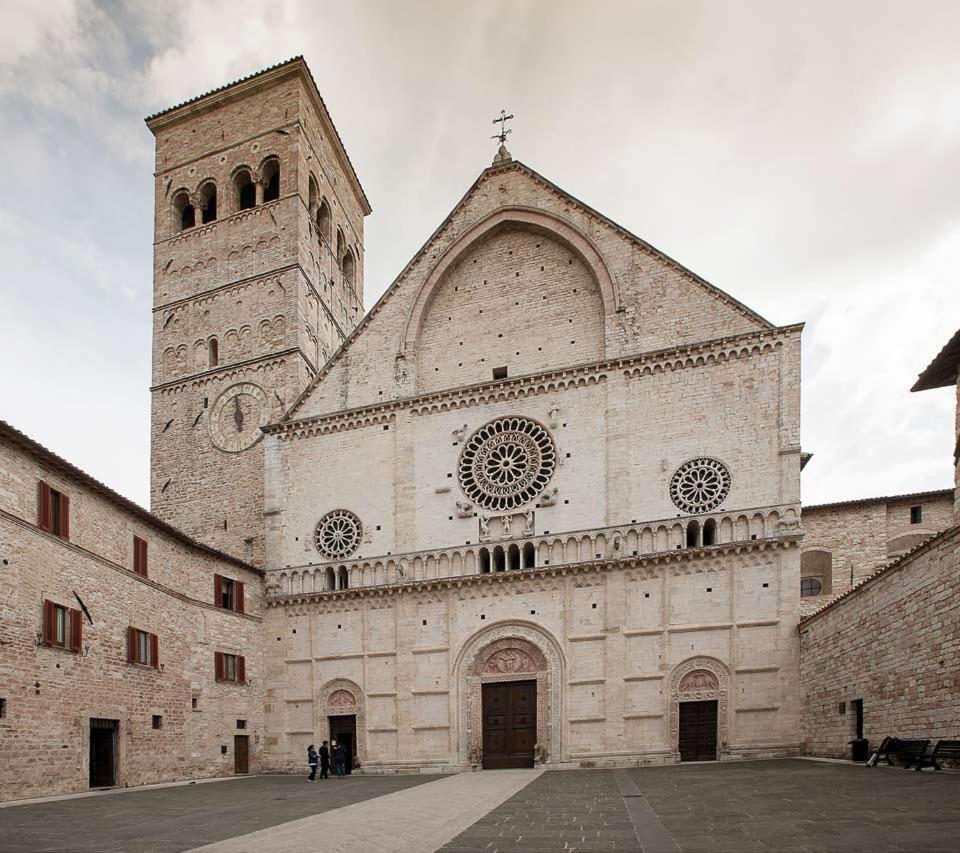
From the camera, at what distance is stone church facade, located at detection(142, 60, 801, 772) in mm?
25016

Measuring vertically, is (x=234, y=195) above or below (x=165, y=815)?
above

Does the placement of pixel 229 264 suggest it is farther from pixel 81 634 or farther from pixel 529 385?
pixel 81 634

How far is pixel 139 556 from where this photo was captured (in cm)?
2361

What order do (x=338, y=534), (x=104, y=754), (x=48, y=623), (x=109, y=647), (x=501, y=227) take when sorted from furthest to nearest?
1. (x=501, y=227)
2. (x=338, y=534)
3. (x=109, y=647)
4. (x=104, y=754)
5. (x=48, y=623)

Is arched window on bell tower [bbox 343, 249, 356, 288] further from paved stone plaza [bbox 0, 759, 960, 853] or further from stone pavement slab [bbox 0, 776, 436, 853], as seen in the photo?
paved stone plaza [bbox 0, 759, 960, 853]

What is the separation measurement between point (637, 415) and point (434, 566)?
8.42 meters

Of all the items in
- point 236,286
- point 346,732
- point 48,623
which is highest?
point 236,286

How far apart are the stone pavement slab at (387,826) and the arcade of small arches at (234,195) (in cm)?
2700

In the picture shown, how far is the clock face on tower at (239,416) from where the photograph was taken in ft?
109

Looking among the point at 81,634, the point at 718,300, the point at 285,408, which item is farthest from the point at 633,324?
the point at 81,634

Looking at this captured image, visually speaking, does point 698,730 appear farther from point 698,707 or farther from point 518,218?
point 518,218

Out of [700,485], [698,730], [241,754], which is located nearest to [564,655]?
[698,730]

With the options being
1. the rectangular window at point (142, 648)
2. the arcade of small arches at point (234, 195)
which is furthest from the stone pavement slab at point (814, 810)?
the arcade of small arches at point (234, 195)

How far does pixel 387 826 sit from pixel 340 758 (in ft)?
46.5
